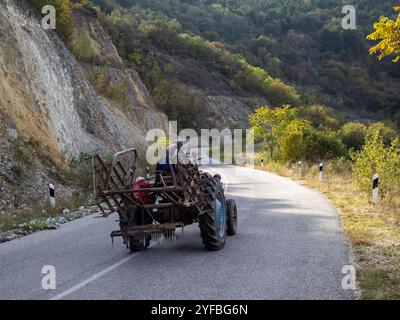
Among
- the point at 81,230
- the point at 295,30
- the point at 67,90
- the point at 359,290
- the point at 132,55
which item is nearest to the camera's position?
the point at 359,290

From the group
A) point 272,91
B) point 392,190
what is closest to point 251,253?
point 392,190

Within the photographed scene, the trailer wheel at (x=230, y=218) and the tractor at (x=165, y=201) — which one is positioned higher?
the tractor at (x=165, y=201)

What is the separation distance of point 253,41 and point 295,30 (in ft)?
77.0

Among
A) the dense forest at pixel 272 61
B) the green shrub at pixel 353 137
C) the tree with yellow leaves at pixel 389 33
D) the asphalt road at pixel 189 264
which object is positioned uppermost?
the dense forest at pixel 272 61

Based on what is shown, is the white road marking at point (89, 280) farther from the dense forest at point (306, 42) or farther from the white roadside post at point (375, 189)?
the dense forest at point (306, 42)

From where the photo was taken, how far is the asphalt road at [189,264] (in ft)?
19.6

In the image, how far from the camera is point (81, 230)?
10766 millimetres

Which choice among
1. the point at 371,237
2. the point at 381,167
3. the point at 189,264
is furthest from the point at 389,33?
the point at 381,167

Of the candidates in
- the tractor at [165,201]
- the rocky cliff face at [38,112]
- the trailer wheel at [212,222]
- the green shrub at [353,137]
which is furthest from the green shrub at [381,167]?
the green shrub at [353,137]

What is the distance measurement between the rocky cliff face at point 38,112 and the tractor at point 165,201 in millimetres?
5603

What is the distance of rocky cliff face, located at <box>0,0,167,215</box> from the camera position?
47.3 ft

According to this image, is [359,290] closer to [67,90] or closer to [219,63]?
[67,90]

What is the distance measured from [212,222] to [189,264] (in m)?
0.97

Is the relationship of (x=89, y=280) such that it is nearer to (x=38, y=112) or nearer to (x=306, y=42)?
(x=38, y=112)
